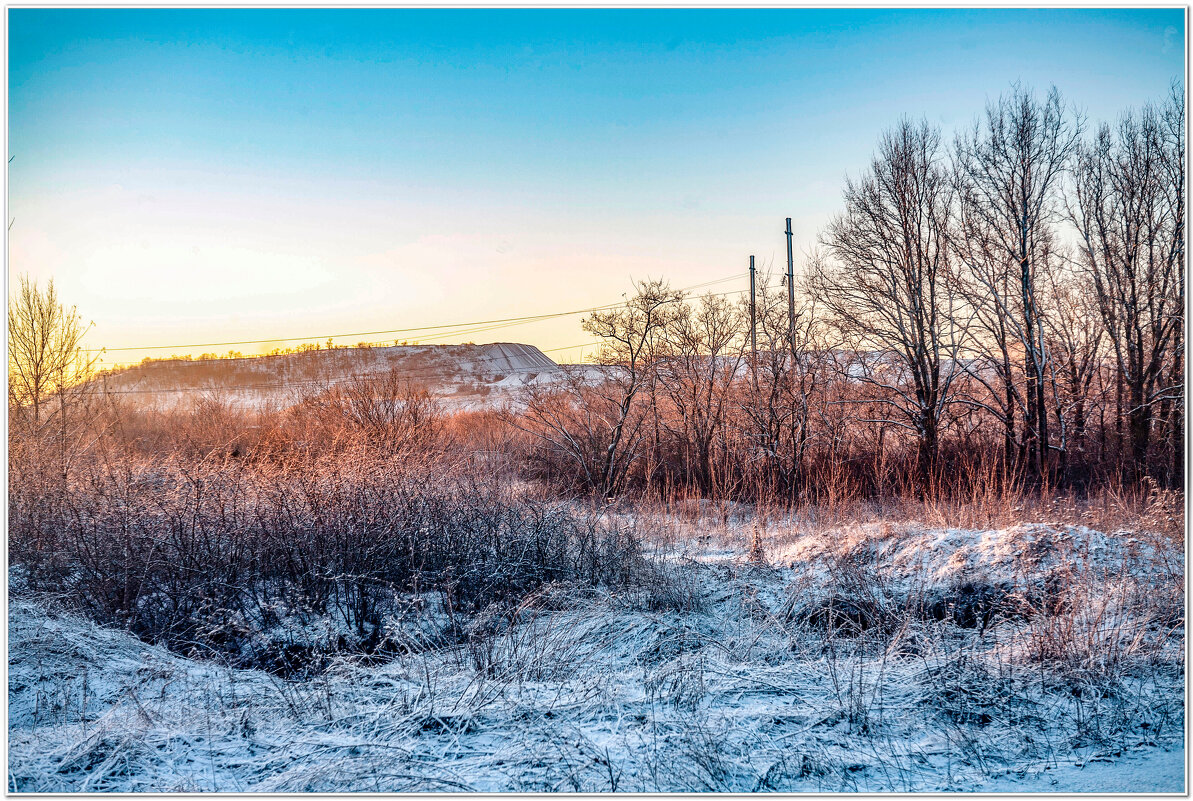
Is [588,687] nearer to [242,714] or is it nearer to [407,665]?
[407,665]

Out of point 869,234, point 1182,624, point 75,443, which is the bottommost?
point 1182,624

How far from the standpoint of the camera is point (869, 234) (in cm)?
1382

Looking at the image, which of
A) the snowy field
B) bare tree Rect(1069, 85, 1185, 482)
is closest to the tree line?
bare tree Rect(1069, 85, 1185, 482)

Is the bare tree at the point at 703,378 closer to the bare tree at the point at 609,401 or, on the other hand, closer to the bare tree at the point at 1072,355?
the bare tree at the point at 609,401

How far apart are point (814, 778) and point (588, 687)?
128cm

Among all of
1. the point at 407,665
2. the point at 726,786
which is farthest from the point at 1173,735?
the point at 407,665

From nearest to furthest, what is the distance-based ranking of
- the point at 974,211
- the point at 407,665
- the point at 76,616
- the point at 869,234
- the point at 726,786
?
1. the point at 726,786
2. the point at 407,665
3. the point at 76,616
4. the point at 974,211
5. the point at 869,234

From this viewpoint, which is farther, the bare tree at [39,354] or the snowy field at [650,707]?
the bare tree at [39,354]

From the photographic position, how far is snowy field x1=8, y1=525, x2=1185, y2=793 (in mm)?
2965

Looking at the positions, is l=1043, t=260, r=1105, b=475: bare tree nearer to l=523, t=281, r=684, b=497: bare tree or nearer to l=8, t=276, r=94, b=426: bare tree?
l=523, t=281, r=684, b=497: bare tree

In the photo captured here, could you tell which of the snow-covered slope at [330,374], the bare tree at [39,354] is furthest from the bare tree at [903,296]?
the bare tree at [39,354]

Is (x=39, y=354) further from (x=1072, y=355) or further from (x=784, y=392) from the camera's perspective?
(x=1072, y=355)

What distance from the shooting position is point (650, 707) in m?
3.47

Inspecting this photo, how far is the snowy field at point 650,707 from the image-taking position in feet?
9.73
